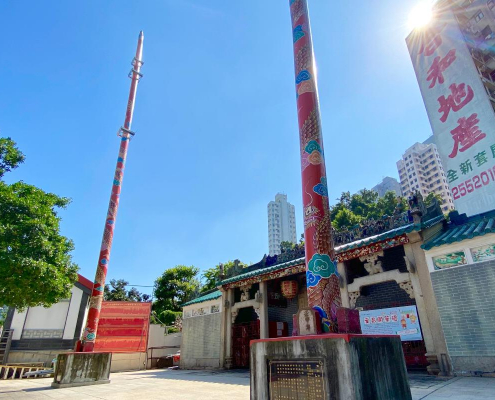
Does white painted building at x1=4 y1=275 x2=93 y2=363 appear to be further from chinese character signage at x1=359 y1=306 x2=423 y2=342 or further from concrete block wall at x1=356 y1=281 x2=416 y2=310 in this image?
chinese character signage at x1=359 y1=306 x2=423 y2=342

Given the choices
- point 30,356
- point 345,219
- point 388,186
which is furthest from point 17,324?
point 388,186

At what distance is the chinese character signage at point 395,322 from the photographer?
830 centimetres

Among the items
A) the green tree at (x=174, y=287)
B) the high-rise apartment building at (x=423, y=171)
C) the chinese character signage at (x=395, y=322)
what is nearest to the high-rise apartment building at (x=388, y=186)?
the high-rise apartment building at (x=423, y=171)

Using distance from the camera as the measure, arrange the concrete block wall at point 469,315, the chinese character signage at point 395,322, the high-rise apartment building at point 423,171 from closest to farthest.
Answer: the concrete block wall at point 469,315
the chinese character signage at point 395,322
the high-rise apartment building at point 423,171

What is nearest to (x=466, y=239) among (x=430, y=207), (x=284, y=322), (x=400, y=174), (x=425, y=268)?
(x=425, y=268)

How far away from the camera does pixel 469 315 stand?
6.89 metres

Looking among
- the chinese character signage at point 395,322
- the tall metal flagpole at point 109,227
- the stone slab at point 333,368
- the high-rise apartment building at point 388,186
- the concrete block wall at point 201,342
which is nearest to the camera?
the stone slab at point 333,368

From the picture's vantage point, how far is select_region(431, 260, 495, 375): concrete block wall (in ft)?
21.6

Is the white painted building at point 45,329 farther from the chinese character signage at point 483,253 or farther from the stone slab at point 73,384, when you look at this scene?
the chinese character signage at point 483,253

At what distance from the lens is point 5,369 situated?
1230 cm

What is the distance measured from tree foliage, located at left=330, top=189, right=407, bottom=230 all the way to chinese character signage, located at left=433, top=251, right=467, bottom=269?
20646 millimetres

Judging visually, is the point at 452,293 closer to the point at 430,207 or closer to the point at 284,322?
the point at 430,207

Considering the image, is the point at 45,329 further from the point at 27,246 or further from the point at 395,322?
the point at 395,322

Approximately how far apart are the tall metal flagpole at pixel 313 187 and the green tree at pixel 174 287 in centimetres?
2799
